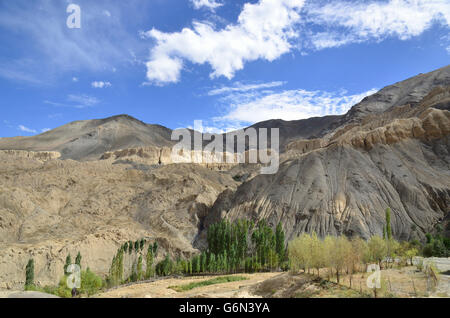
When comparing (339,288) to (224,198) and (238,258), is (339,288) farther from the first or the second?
(224,198)

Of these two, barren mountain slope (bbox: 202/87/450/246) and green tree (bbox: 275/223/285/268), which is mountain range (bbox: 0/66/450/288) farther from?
green tree (bbox: 275/223/285/268)

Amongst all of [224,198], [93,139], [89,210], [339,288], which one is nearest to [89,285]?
[339,288]

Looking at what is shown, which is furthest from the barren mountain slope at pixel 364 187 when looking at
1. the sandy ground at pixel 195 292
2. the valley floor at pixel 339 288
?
the sandy ground at pixel 195 292

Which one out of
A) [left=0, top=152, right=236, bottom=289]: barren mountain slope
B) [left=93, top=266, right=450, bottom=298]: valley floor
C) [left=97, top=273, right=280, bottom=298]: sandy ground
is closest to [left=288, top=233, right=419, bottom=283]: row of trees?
[left=93, top=266, right=450, bottom=298]: valley floor

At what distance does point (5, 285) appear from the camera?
119 feet

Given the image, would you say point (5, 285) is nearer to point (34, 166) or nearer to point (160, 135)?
point (34, 166)

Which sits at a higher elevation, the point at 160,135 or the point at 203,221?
the point at 160,135

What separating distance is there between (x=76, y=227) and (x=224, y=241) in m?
24.9

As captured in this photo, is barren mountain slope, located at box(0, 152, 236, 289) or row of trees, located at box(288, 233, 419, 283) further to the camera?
barren mountain slope, located at box(0, 152, 236, 289)

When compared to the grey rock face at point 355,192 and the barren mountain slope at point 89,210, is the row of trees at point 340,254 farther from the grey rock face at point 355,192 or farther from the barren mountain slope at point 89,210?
the barren mountain slope at point 89,210

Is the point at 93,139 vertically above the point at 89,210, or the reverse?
the point at 93,139

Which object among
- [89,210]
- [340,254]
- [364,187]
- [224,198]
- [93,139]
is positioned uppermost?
[93,139]
